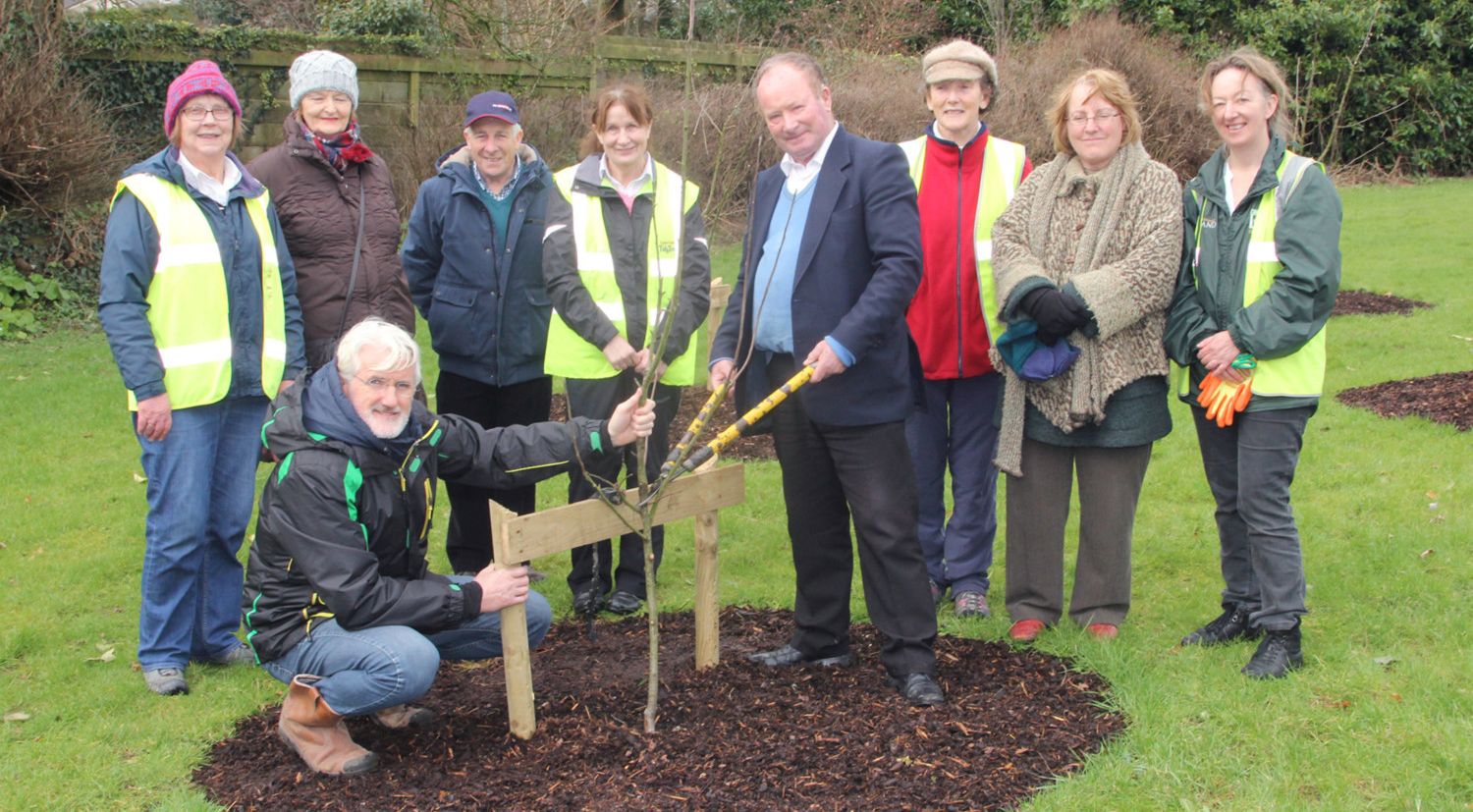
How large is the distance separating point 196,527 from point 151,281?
3.07ft

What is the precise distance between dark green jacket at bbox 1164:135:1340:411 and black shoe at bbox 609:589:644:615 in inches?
96.2

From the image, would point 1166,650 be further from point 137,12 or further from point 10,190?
point 137,12

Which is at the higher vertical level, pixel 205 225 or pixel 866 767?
pixel 205 225

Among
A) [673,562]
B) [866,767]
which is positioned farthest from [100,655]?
[866,767]

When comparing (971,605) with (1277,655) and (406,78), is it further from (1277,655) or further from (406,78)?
(406,78)

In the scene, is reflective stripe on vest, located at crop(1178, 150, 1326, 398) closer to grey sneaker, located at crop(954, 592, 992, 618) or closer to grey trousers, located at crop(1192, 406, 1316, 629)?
grey trousers, located at crop(1192, 406, 1316, 629)

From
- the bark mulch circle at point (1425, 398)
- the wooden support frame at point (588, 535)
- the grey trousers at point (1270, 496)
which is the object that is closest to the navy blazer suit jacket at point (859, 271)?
the wooden support frame at point (588, 535)

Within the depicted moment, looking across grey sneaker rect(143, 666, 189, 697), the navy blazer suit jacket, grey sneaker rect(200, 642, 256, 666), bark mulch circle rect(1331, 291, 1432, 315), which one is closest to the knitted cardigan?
the navy blazer suit jacket

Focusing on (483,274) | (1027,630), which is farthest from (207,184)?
(1027,630)

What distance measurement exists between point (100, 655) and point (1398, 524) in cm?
584

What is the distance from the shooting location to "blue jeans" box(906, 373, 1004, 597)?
5.49m

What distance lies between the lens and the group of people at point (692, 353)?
414 cm

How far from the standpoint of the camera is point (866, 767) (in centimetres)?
394

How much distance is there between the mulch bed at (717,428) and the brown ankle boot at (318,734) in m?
3.77
